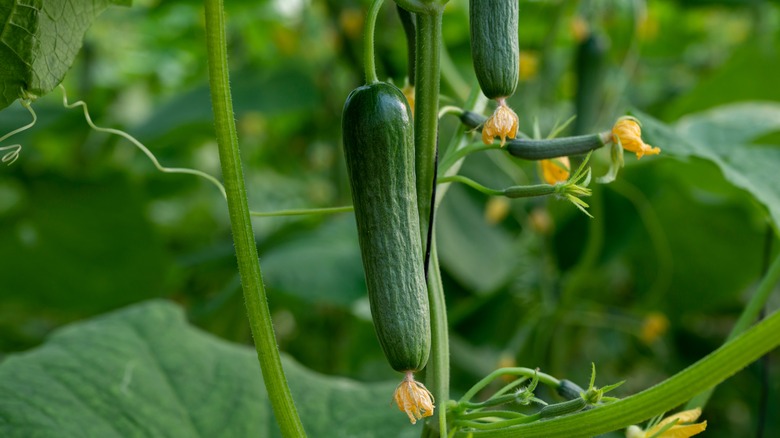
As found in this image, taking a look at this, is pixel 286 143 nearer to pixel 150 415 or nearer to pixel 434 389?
pixel 150 415

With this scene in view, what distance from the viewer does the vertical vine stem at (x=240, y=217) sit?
842mm

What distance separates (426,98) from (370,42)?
8 cm

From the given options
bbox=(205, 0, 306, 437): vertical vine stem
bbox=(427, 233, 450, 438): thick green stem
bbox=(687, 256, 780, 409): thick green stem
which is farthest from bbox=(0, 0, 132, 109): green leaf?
bbox=(687, 256, 780, 409): thick green stem

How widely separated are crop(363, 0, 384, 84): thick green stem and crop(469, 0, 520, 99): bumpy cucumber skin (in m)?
0.09

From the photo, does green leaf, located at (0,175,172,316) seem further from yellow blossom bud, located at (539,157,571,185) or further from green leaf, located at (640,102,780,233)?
yellow blossom bud, located at (539,157,571,185)

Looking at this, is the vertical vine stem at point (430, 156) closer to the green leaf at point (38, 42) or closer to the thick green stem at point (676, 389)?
the thick green stem at point (676, 389)

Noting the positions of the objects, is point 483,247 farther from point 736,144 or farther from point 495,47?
point 495,47

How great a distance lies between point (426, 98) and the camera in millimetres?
853

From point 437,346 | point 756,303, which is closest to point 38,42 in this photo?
point 437,346

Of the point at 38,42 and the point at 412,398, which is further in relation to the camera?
the point at 38,42

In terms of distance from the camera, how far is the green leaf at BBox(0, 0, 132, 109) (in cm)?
89

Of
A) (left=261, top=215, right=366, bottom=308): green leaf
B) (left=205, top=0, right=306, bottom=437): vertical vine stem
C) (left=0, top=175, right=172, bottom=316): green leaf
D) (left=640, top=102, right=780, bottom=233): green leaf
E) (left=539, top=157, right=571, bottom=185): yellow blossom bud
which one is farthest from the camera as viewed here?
(left=0, top=175, right=172, bottom=316): green leaf

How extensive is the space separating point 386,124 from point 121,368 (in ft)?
2.47

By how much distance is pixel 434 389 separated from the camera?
91cm
